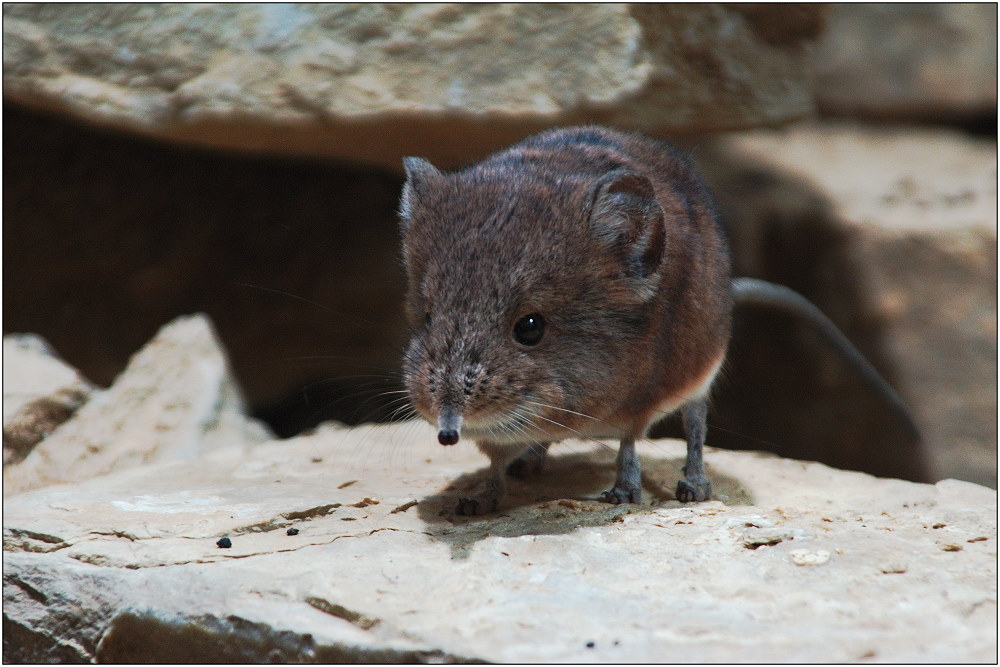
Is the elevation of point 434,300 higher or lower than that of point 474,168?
lower

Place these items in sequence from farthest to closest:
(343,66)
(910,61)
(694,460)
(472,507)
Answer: (910,61) < (343,66) < (694,460) < (472,507)

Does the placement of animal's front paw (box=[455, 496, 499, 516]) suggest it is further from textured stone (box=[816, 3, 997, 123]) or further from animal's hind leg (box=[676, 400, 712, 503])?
textured stone (box=[816, 3, 997, 123])

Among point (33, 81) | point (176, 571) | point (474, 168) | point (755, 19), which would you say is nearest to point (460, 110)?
point (474, 168)

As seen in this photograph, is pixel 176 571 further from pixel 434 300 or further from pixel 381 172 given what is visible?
pixel 381 172

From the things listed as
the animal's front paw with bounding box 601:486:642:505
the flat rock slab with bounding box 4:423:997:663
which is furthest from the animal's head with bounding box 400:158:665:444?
the flat rock slab with bounding box 4:423:997:663

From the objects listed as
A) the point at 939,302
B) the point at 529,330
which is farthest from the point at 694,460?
the point at 939,302

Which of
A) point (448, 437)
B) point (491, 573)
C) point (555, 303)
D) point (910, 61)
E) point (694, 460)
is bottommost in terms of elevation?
point (491, 573)

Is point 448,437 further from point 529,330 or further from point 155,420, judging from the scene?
point 155,420
